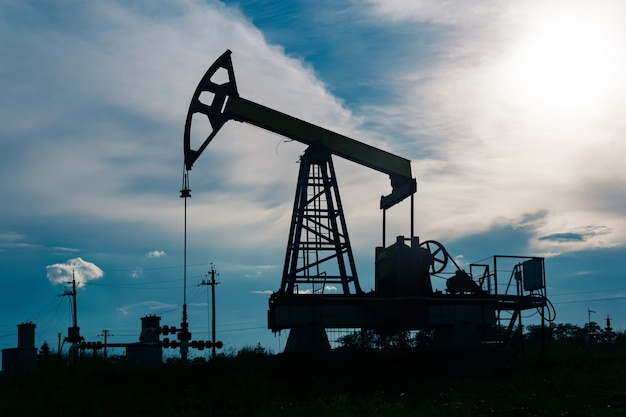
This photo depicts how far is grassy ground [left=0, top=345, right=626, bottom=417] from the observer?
14250mm

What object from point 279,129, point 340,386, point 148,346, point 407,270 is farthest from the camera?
point 148,346

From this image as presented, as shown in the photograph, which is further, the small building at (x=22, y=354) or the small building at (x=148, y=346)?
the small building at (x=148, y=346)

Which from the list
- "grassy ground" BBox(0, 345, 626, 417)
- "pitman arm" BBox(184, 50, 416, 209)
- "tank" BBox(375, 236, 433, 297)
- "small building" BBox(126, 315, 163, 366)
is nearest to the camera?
"grassy ground" BBox(0, 345, 626, 417)

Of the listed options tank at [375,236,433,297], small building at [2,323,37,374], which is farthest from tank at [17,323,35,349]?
tank at [375,236,433,297]

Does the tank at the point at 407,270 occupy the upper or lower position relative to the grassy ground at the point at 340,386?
upper

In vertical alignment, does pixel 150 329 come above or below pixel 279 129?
below

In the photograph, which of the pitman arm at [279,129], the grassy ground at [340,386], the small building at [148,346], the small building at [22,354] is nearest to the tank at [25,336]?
the small building at [22,354]

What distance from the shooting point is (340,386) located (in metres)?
17.6

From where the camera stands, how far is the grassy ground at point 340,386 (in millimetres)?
14250

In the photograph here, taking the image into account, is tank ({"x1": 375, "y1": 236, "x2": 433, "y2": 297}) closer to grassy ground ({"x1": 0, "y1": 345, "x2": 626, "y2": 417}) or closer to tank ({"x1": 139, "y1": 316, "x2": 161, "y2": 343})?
grassy ground ({"x1": 0, "y1": 345, "x2": 626, "y2": 417})

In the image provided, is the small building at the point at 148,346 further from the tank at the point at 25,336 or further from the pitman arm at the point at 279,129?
the pitman arm at the point at 279,129

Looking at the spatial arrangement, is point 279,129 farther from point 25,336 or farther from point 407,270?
point 25,336

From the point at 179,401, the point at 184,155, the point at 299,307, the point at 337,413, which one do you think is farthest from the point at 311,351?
the point at 184,155

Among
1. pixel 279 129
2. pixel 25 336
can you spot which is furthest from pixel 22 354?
pixel 279 129
